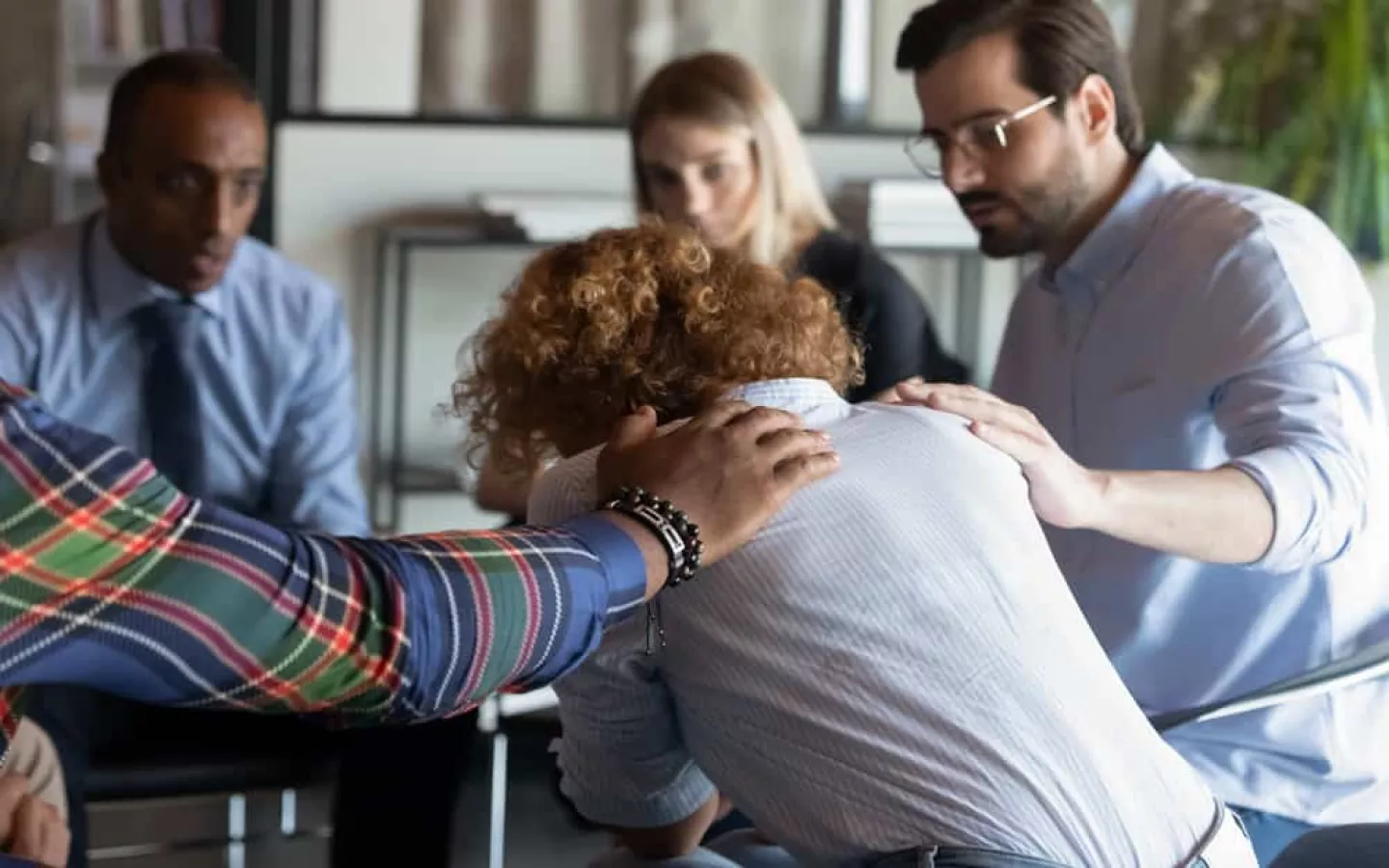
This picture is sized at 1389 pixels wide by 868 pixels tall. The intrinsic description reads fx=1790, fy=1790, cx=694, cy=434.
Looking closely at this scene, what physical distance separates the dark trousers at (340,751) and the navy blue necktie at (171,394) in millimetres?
414

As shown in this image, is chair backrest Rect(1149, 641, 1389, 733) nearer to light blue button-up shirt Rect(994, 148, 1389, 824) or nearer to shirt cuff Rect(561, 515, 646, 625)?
light blue button-up shirt Rect(994, 148, 1389, 824)

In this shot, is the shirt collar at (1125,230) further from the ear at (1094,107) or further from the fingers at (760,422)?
the fingers at (760,422)

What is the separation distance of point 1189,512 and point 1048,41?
76cm

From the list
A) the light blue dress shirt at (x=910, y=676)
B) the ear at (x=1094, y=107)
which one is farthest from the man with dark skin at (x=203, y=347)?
the light blue dress shirt at (x=910, y=676)

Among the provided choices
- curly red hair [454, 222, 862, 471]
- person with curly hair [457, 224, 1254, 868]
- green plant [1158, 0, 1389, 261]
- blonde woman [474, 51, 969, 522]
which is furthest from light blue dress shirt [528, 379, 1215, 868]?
green plant [1158, 0, 1389, 261]

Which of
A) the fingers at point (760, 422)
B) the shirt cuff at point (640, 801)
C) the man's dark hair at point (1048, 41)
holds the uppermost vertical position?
the man's dark hair at point (1048, 41)

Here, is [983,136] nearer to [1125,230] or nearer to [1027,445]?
[1125,230]

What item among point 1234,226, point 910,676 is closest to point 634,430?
point 910,676

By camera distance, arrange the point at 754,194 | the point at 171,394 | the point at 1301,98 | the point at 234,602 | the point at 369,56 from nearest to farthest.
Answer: the point at 234,602 < the point at 171,394 < the point at 754,194 < the point at 369,56 < the point at 1301,98

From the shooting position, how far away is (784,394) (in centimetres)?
138

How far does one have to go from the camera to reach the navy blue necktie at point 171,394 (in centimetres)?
266

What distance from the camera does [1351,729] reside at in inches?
72.7

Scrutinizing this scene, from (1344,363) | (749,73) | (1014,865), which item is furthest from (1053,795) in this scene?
(749,73)

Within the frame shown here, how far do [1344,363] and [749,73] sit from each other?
1324mm
